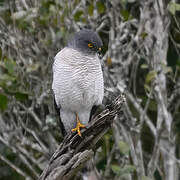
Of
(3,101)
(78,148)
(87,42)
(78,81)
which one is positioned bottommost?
(78,148)

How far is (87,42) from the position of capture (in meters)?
3.48

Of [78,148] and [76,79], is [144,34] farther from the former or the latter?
[78,148]

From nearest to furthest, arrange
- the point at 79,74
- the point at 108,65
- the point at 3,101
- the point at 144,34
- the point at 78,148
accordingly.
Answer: the point at 78,148, the point at 79,74, the point at 3,101, the point at 144,34, the point at 108,65

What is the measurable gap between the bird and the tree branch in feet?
0.38

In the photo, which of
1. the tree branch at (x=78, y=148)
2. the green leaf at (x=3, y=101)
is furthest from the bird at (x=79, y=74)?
the green leaf at (x=3, y=101)

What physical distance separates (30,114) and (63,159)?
215cm

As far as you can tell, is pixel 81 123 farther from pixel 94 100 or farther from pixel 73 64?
pixel 73 64

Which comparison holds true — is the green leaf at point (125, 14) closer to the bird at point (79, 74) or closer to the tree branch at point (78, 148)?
the bird at point (79, 74)

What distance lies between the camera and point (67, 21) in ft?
16.1

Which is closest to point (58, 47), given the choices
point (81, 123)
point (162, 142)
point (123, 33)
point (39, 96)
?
point (39, 96)

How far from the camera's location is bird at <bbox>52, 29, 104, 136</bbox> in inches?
135

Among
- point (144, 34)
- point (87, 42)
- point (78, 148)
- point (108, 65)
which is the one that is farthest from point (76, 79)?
point (144, 34)

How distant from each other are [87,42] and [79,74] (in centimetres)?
33

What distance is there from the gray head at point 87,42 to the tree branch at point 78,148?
0.62 meters
